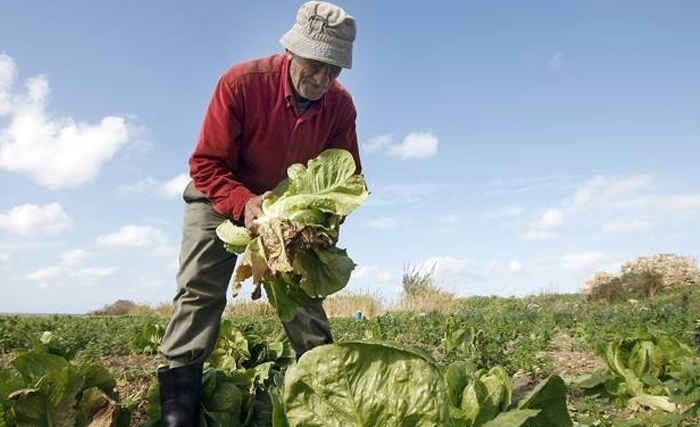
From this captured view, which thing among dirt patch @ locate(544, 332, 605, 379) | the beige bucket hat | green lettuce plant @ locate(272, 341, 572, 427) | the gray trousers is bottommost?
dirt patch @ locate(544, 332, 605, 379)

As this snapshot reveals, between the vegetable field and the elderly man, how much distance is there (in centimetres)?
27

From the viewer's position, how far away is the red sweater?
12.9 feet

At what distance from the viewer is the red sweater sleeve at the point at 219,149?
3867 millimetres

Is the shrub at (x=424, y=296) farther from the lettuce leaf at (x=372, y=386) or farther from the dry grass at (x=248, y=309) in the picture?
the lettuce leaf at (x=372, y=386)

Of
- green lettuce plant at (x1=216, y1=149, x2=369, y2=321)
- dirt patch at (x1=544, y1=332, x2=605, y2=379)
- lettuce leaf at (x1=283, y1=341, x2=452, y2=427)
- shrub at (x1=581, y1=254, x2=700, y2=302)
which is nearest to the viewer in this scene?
lettuce leaf at (x1=283, y1=341, x2=452, y2=427)

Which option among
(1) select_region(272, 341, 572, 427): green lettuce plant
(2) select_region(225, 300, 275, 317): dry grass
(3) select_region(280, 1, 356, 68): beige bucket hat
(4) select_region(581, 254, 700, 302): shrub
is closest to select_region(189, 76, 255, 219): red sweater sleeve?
(3) select_region(280, 1, 356, 68): beige bucket hat

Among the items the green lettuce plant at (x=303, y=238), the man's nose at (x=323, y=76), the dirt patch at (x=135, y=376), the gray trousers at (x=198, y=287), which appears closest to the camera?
the green lettuce plant at (x=303, y=238)

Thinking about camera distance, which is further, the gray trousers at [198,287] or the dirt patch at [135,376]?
the dirt patch at [135,376]

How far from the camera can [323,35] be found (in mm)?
3680

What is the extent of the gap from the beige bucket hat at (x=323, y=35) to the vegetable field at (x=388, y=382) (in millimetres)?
1522

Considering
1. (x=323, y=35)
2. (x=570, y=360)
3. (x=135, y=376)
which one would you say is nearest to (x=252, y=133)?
(x=323, y=35)

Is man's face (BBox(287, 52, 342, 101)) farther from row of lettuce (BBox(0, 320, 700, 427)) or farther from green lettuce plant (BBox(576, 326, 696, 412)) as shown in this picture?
green lettuce plant (BBox(576, 326, 696, 412))

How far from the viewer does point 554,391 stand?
2.80 metres

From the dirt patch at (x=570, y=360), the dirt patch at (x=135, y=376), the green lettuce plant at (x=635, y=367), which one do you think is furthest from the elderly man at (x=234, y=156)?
the dirt patch at (x=570, y=360)
